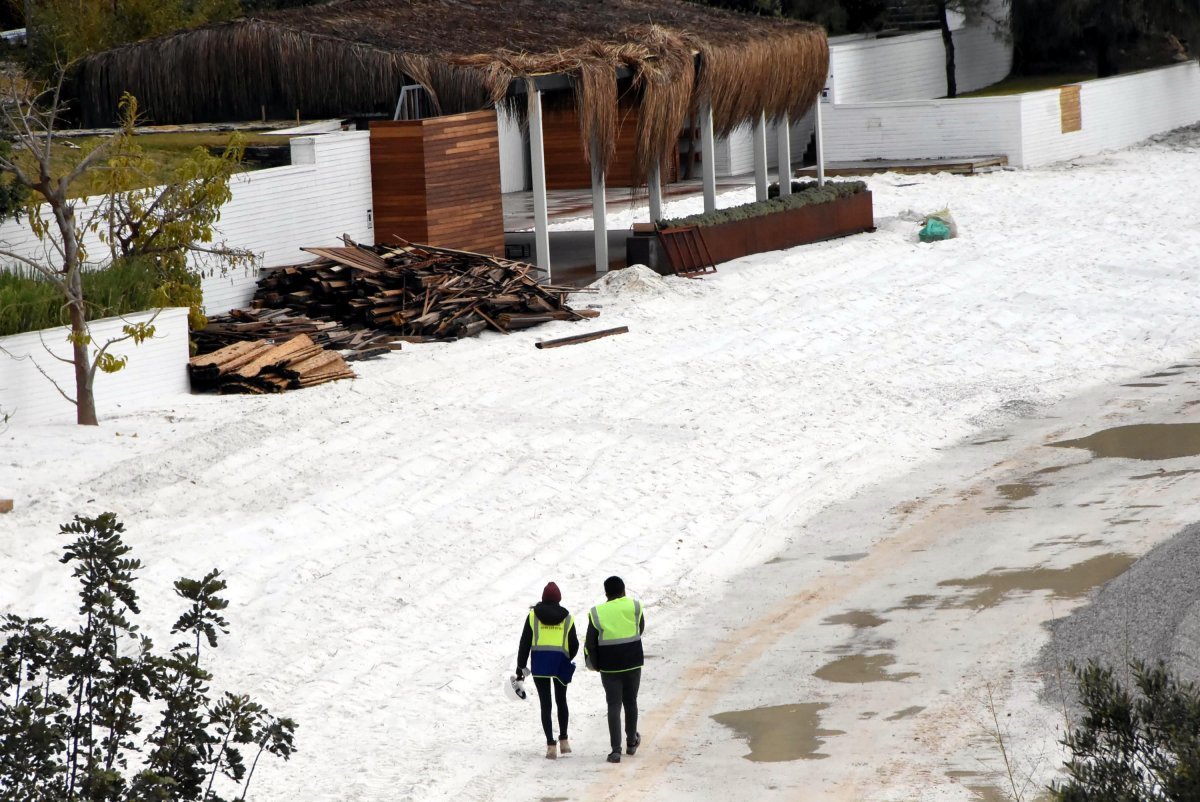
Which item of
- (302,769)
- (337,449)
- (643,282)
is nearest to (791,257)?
(643,282)

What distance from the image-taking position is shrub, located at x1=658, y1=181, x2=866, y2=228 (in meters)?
26.6

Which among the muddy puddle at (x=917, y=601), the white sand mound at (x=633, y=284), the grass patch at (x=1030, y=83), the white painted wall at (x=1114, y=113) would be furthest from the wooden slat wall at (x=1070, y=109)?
the muddy puddle at (x=917, y=601)

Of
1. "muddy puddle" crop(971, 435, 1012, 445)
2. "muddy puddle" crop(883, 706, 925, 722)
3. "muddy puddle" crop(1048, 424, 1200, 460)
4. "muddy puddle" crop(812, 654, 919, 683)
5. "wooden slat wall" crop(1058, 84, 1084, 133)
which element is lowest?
"muddy puddle" crop(883, 706, 925, 722)

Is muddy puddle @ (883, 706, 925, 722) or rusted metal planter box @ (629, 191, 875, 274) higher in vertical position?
rusted metal planter box @ (629, 191, 875, 274)

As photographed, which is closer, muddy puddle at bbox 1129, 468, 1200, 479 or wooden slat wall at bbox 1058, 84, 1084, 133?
muddy puddle at bbox 1129, 468, 1200, 479

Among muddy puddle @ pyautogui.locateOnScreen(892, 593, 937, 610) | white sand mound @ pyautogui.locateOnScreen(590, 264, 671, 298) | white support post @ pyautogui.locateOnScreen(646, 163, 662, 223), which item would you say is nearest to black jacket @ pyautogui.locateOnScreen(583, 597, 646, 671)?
muddy puddle @ pyautogui.locateOnScreen(892, 593, 937, 610)

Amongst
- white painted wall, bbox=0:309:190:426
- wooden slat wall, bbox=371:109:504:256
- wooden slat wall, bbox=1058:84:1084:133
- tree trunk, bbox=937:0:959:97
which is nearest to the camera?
white painted wall, bbox=0:309:190:426

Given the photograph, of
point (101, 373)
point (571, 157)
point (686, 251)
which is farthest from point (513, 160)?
point (101, 373)

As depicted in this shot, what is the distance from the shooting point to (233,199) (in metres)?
20.3

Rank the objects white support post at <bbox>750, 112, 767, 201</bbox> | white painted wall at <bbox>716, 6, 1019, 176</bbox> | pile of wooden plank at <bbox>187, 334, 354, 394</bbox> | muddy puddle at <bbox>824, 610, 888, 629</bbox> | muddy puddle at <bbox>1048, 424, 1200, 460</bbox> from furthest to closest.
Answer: white painted wall at <bbox>716, 6, 1019, 176</bbox> < white support post at <bbox>750, 112, 767, 201</bbox> < pile of wooden plank at <bbox>187, 334, 354, 394</bbox> < muddy puddle at <bbox>1048, 424, 1200, 460</bbox> < muddy puddle at <bbox>824, 610, 888, 629</bbox>

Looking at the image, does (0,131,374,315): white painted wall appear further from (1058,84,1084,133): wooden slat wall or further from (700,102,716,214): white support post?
(1058,84,1084,133): wooden slat wall

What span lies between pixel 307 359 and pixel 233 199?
3.00m

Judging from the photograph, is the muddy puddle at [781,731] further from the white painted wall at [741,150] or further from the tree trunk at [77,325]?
the white painted wall at [741,150]

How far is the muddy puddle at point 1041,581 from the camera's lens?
42.9ft
